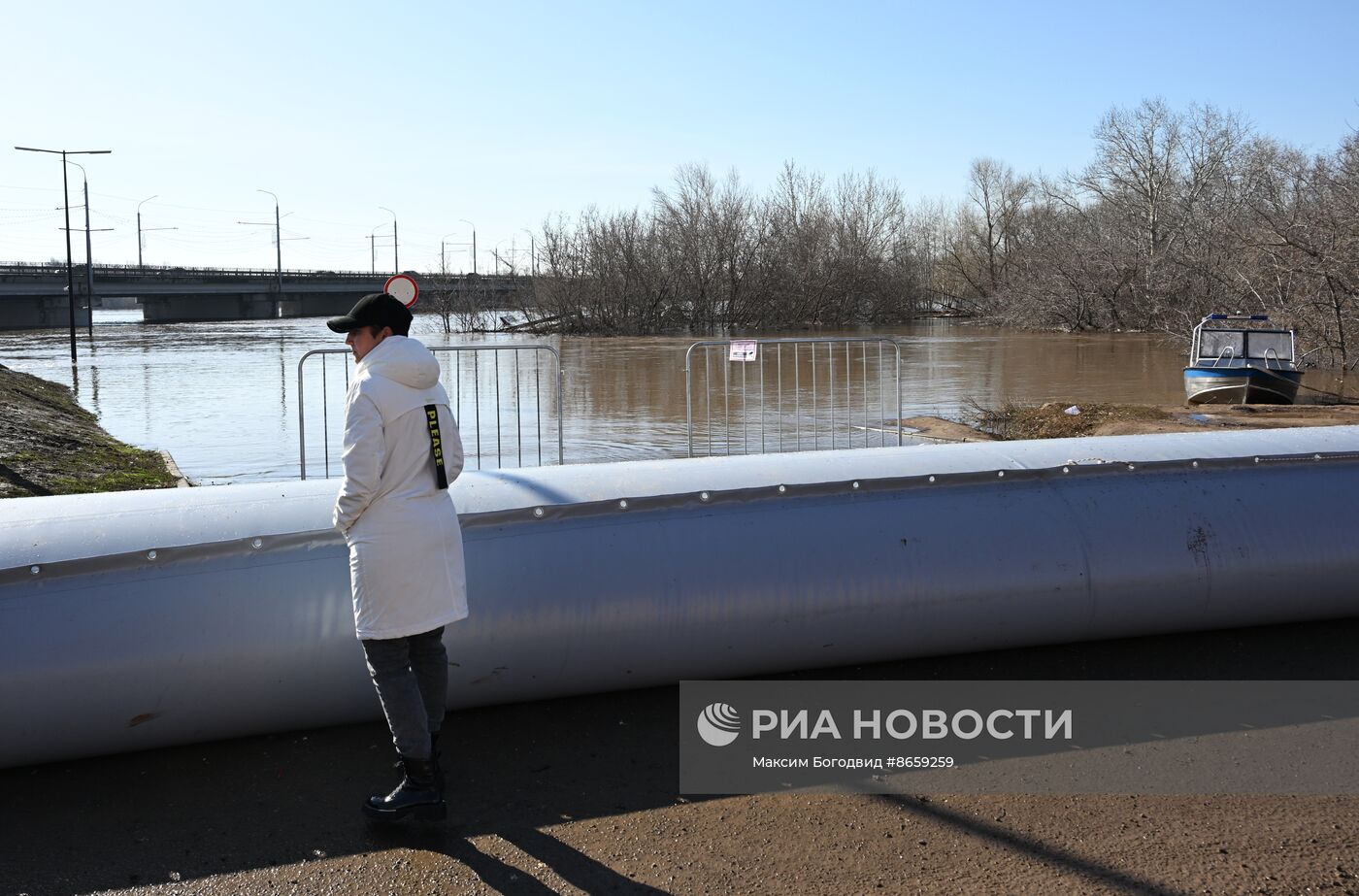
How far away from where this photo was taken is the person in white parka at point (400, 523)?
3.71 metres

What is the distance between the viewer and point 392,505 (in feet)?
12.2

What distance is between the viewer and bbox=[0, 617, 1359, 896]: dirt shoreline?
3406 millimetres

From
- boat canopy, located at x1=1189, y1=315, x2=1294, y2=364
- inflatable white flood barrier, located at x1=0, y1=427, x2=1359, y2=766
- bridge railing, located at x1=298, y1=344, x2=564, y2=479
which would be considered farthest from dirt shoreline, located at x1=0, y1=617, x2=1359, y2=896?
boat canopy, located at x1=1189, y1=315, x2=1294, y2=364

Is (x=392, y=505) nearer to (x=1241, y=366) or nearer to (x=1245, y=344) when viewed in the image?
(x=1241, y=366)

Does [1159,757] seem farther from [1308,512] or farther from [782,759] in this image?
[1308,512]

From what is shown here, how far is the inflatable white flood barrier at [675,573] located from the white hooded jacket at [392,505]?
76cm

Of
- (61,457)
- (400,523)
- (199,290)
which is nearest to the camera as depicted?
(400,523)

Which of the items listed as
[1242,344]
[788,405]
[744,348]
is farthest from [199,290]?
[744,348]

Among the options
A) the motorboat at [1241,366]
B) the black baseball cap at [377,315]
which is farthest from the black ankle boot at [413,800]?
the motorboat at [1241,366]

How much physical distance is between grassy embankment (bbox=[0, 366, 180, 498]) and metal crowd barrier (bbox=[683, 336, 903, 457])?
16.9 feet

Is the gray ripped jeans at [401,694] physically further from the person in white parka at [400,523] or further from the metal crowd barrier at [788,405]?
the metal crowd barrier at [788,405]

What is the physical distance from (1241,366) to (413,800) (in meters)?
17.7

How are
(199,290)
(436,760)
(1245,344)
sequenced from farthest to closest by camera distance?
1. (199,290)
2. (1245,344)
3. (436,760)

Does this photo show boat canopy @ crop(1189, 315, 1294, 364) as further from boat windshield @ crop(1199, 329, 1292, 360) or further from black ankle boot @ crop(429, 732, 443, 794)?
black ankle boot @ crop(429, 732, 443, 794)
